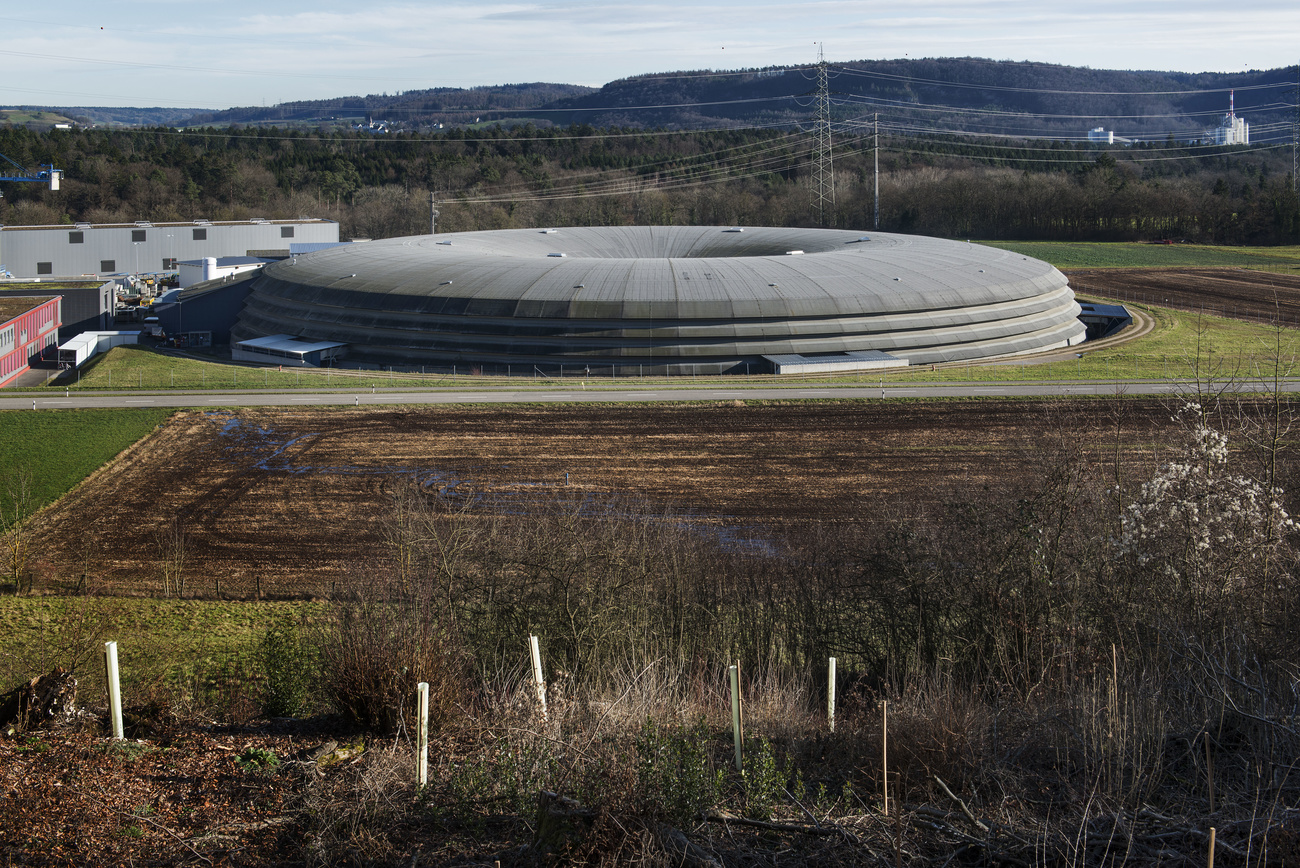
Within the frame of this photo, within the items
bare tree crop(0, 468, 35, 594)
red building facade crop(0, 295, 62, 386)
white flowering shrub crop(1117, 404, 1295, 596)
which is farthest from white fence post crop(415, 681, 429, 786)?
red building facade crop(0, 295, 62, 386)

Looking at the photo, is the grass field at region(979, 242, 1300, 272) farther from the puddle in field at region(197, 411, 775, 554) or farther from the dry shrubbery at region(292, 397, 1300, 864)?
the dry shrubbery at region(292, 397, 1300, 864)

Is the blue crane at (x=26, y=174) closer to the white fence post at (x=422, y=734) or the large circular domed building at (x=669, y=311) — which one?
the large circular domed building at (x=669, y=311)

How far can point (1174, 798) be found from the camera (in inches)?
425

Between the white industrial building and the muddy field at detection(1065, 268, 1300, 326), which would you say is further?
the white industrial building

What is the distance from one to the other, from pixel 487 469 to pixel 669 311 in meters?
22.8

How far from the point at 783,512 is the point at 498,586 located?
1447 centimetres

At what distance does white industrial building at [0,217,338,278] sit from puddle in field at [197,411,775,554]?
6246 centimetres

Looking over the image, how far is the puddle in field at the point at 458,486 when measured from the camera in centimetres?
2866

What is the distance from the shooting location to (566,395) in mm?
47656

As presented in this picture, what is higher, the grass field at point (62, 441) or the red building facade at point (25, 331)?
the red building facade at point (25, 331)

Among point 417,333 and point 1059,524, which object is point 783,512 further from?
point 417,333

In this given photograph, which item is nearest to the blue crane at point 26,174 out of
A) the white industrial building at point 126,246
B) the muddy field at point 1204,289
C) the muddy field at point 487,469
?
the white industrial building at point 126,246

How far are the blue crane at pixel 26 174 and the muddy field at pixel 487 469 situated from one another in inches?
3655

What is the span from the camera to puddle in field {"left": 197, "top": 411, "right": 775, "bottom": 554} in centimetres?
2866
